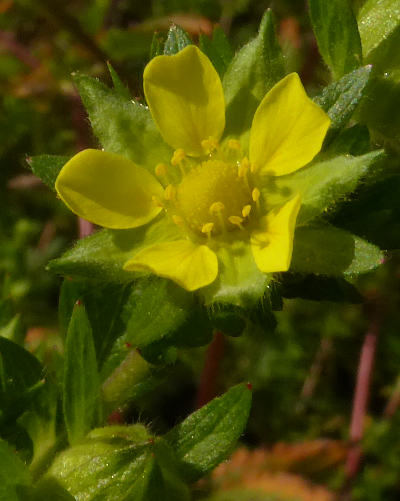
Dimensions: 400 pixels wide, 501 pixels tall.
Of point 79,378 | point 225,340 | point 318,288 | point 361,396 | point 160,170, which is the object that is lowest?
point 361,396

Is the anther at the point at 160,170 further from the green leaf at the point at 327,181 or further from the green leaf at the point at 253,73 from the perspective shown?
the green leaf at the point at 327,181

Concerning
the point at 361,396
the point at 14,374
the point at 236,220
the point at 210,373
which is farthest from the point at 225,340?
the point at 236,220

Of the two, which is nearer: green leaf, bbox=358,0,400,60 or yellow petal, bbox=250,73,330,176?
yellow petal, bbox=250,73,330,176

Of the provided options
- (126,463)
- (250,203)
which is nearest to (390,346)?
(250,203)

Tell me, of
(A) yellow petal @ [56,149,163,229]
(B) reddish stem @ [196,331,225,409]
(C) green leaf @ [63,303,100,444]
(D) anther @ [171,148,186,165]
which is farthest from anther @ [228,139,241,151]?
(B) reddish stem @ [196,331,225,409]

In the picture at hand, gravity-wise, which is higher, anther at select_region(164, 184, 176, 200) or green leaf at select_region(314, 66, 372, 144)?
green leaf at select_region(314, 66, 372, 144)

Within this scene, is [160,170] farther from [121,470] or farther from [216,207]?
[121,470]

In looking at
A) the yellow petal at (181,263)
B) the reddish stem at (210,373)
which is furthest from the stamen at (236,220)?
the reddish stem at (210,373)

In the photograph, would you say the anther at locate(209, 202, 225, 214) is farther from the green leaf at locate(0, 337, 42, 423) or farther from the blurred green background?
the blurred green background
